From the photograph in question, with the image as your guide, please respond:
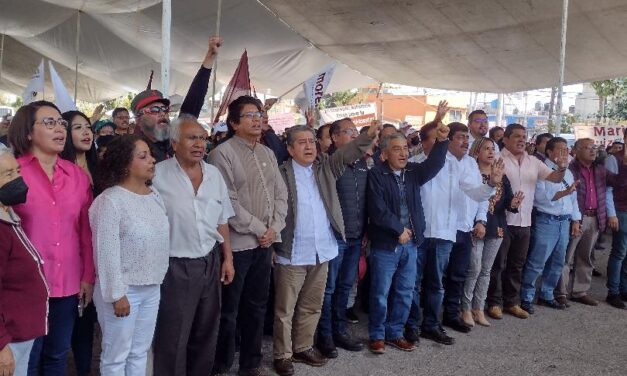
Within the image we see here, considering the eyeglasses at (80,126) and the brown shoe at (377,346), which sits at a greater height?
the eyeglasses at (80,126)

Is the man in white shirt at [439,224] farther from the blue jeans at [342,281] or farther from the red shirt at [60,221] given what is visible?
the red shirt at [60,221]

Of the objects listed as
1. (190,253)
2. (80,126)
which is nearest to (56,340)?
(190,253)

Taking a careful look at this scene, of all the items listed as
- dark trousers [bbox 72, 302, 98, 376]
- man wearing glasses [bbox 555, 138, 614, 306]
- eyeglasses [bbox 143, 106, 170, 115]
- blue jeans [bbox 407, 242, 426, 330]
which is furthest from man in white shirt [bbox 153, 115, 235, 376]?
man wearing glasses [bbox 555, 138, 614, 306]

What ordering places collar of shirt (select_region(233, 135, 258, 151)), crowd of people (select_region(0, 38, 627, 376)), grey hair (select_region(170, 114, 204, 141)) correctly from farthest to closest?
1. collar of shirt (select_region(233, 135, 258, 151))
2. grey hair (select_region(170, 114, 204, 141))
3. crowd of people (select_region(0, 38, 627, 376))

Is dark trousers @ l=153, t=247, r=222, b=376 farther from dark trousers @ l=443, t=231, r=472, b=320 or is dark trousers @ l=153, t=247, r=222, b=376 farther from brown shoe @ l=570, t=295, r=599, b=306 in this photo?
brown shoe @ l=570, t=295, r=599, b=306

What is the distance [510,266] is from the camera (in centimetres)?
514

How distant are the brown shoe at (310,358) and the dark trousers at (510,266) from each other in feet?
7.18

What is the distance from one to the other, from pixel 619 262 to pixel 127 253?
17.9 ft

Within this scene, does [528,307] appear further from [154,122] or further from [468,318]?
[154,122]

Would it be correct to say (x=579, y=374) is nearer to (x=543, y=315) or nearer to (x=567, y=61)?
(x=543, y=315)

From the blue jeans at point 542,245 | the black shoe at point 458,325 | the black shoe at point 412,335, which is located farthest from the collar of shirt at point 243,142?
the blue jeans at point 542,245

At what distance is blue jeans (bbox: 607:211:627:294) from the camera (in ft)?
18.6

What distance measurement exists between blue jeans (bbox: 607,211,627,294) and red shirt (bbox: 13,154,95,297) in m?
5.49

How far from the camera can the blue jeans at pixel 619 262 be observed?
18.6 ft
